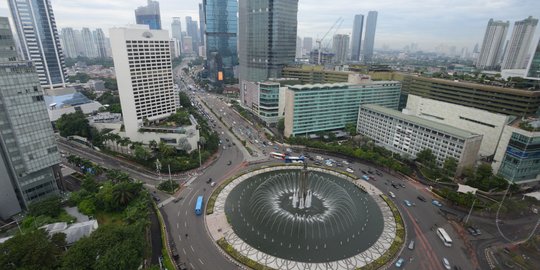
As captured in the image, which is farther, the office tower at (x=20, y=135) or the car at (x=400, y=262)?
the office tower at (x=20, y=135)

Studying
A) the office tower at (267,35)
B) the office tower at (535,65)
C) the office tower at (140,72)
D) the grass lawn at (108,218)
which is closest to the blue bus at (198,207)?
the grass lawn at (108,218)

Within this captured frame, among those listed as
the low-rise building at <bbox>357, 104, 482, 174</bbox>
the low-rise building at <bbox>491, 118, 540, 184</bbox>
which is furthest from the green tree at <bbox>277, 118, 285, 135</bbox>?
the low-rise building at <bbox>491, 118, 540, 184</bbox>

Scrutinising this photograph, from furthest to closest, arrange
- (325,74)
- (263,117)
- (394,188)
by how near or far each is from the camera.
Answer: (325,74) → (263,117) → (394,188)

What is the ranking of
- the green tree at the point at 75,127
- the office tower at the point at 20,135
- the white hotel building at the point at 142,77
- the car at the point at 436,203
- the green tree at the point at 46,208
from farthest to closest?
1. the green tree at the point at 75,127
2. the white hotel building at the point at 142,77
3. the car at the point at 436,203
4. the green tree at the point at 46,208
5. the office tower at the point at 20,135

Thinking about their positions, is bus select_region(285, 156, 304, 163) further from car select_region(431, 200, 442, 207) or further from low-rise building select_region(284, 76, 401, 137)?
car select_region(431, 200, 442, 207)

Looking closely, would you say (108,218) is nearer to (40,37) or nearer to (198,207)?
(198,207)

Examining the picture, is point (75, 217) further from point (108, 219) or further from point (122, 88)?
point (122, 88)

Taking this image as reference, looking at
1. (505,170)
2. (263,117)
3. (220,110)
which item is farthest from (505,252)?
(220,110)

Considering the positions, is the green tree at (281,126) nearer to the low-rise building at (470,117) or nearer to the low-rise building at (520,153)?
the low-rise building at (470,117)
